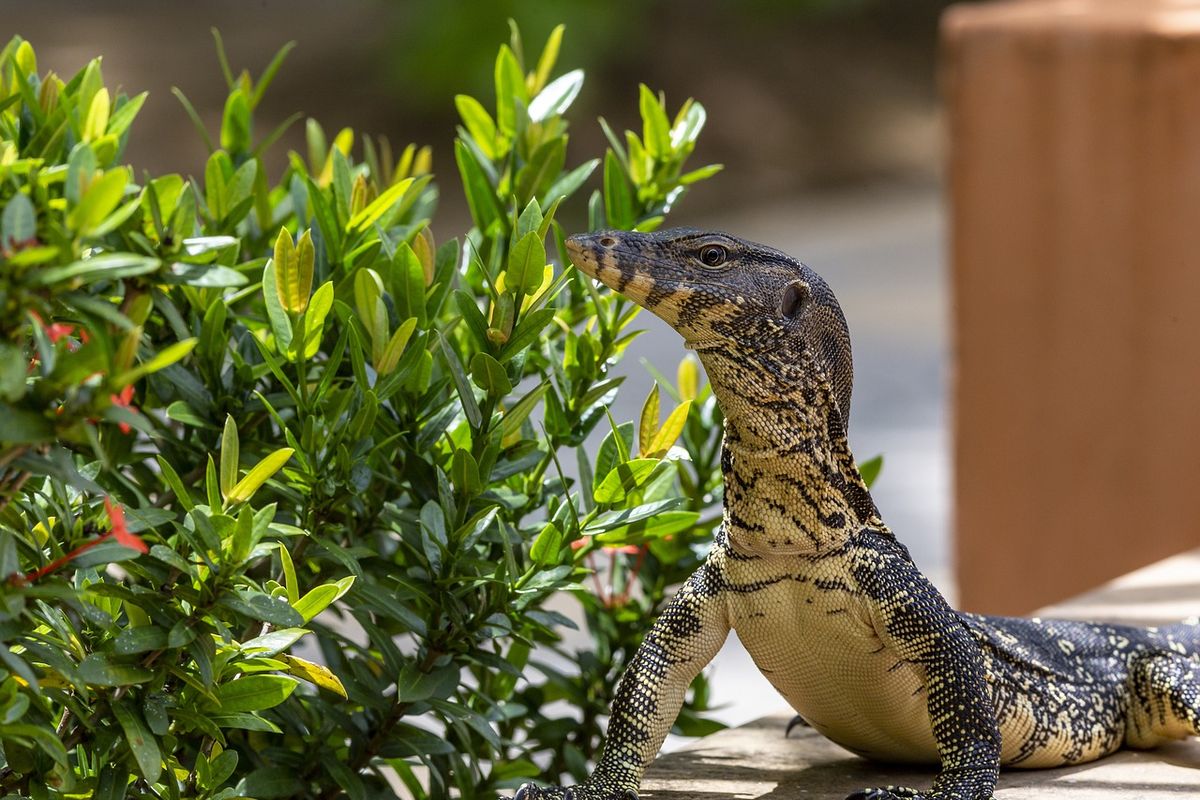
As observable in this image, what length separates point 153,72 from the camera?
17188 mm

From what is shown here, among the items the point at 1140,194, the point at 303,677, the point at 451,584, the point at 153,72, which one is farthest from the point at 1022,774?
the point at 153,72

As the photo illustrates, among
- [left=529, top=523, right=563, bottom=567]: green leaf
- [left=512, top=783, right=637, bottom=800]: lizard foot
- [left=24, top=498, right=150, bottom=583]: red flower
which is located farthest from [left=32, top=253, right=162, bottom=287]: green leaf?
[left=512, top=783, right=637, bottom=800]: lizard foot

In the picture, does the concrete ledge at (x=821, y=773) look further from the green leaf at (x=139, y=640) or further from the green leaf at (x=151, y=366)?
the green leaf at (x=151, y=366)

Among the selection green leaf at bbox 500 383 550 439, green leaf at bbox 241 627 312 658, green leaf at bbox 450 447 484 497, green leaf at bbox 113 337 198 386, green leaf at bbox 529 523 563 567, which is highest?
green leaf at bbox 113 337 198 386

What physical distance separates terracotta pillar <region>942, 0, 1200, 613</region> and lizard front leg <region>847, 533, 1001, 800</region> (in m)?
2.79

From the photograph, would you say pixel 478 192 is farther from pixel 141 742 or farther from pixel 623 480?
pixel 141 742

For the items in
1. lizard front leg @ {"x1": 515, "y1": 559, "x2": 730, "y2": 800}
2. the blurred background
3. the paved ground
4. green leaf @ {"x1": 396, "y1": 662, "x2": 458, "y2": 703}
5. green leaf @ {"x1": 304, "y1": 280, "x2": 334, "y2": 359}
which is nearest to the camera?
green leaf @ {"x1": 304, "y1": 280, "x2": 334, "y2": 359}

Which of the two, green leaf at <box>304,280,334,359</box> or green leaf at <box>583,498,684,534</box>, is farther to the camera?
green leaf at <box>583,498,684,534</box>

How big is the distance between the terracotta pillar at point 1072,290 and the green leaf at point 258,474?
11.9 ft

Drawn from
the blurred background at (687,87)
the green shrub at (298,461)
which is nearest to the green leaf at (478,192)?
the green shrub at (298,461)

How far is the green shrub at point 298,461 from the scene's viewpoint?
1.65 metres

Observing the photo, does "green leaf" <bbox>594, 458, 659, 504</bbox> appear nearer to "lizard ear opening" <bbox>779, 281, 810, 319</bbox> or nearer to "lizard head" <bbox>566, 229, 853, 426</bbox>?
"lizard head" <bbox>566, 229, 853, 426</bbox>

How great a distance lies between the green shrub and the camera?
165 centimetres

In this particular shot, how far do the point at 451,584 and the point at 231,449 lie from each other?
1.56 feet
